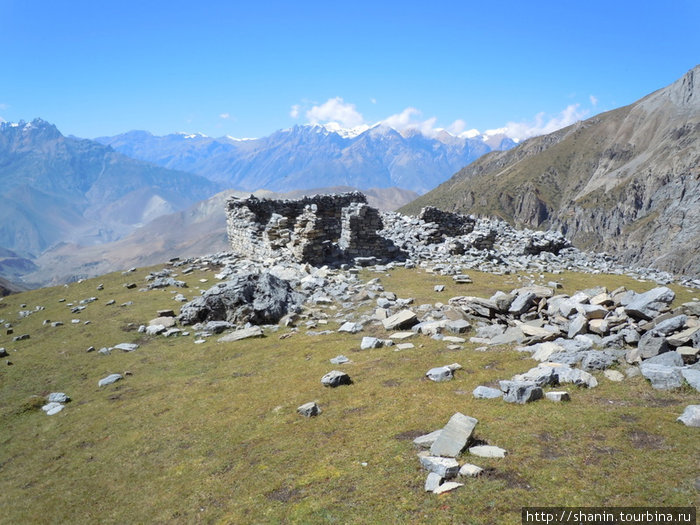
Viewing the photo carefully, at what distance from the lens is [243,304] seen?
2205 centimetres

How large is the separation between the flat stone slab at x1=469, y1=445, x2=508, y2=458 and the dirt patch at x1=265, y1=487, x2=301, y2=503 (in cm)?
367

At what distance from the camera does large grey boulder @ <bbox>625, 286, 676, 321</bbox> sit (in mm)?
14180

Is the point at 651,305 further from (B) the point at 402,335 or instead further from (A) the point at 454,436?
(A) the point at 454,436

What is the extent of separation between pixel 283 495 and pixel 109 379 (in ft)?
38.9

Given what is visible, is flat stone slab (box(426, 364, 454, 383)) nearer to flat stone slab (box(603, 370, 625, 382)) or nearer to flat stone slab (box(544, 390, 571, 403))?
flat stone slab (box(544, 390, 571, 403))

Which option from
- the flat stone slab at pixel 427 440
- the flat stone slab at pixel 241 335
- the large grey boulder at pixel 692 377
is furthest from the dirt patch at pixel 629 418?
the flat stone slab at pixel 241 335

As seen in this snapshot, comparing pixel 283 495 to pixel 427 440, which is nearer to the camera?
pixel 283 495

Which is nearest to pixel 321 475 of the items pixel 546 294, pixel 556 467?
pixel 556 467

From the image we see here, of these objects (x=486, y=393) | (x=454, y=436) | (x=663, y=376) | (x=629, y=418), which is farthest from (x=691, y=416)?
(x=454, y=436)

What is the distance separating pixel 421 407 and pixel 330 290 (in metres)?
14.4

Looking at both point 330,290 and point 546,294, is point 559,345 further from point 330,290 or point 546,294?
point 330,290

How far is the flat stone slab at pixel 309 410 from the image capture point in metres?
11.7

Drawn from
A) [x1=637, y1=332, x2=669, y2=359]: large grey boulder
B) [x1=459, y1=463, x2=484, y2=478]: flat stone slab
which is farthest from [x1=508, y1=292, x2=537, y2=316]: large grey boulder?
[x1=459, y1=463, x2=484, y2=478]: flat stone slab

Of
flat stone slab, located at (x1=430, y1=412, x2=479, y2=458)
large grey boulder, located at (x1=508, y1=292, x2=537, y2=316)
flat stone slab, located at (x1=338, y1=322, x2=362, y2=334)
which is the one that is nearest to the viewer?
flat stone slab, located at (x1=430, y1=412, x2=479, y2=458)
